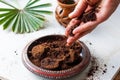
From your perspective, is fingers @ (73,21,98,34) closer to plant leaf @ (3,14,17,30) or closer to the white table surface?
the white table surface

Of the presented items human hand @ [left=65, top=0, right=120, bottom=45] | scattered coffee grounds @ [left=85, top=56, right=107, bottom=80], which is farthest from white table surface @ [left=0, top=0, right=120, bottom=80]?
human hand @ [left=65, top=0, right=120, bottom=45]

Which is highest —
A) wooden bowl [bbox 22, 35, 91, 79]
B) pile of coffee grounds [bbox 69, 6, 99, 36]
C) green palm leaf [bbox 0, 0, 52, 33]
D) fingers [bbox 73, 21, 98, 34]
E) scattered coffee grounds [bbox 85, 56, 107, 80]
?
green palm leaf [bbox 0, 0, 52, 33]

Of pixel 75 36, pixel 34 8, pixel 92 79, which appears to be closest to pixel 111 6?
pixel 75 36

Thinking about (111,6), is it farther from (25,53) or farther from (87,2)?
(25,53)

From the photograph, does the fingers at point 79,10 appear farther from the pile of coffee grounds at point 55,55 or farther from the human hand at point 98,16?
the pile of coffee grounds at point 55,55

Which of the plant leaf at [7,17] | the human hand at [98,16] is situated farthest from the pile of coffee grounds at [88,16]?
the plant leaf at [7,17]

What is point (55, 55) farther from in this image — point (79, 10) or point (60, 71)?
point (79, 10)
